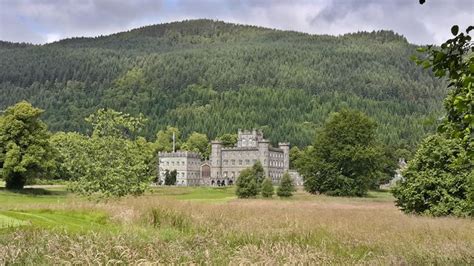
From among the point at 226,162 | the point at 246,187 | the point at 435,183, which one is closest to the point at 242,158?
the point at 226,162

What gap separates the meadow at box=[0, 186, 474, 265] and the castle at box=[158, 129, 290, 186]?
480 ft

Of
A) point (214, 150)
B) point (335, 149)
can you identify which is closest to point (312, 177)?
point (335, 149)

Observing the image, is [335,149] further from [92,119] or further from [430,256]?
[430,256]

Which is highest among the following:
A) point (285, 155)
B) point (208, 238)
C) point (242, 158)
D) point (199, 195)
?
point (285, 155)

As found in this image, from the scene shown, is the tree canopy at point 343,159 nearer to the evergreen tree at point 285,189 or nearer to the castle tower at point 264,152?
the evergreen tree at point 285,189

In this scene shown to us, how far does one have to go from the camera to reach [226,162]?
177625 millimetres

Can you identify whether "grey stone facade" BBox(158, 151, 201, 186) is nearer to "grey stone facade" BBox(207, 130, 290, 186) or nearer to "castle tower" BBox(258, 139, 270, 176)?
"grey stone facade" BBox(207, 130, 290, 186)

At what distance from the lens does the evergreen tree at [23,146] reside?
212 ft

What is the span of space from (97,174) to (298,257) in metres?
29.9

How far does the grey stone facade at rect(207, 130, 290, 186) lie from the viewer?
6841 inches

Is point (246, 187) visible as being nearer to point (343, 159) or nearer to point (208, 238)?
point (343, 159)

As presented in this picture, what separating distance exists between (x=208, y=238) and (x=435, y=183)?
1927 cm

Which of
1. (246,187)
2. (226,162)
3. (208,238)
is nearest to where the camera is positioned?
(208,238)

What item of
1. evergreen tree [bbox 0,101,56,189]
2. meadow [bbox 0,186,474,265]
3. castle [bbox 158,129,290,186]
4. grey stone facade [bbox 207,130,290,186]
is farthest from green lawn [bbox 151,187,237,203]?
grey stone facade [bbox 207,130,290,186]
